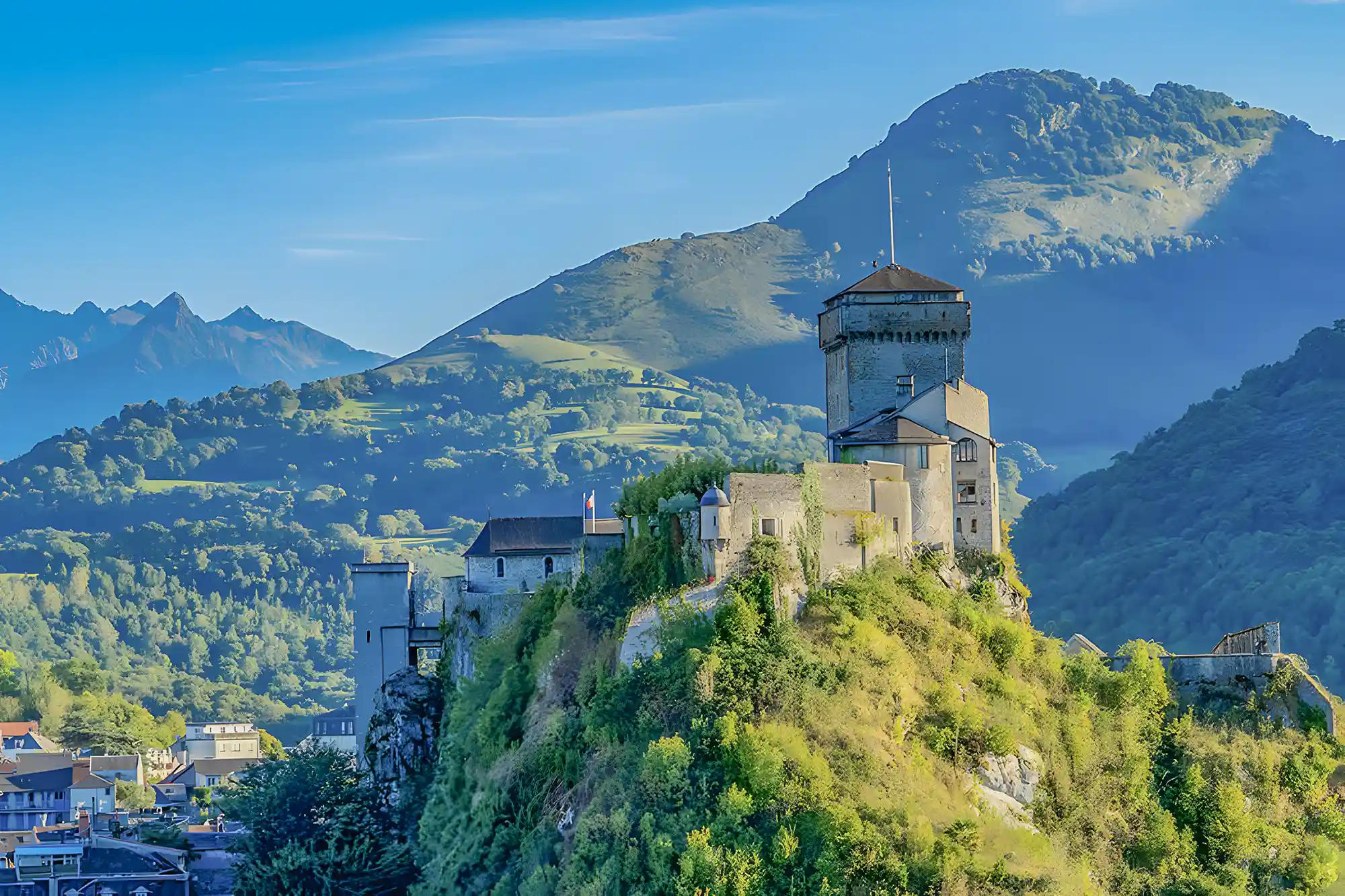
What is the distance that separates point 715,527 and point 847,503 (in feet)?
13.8

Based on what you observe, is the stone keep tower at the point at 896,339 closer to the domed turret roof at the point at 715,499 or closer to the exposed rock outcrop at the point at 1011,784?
the domed turret roof at the point at 715,499

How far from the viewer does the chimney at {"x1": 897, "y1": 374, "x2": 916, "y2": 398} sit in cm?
6369

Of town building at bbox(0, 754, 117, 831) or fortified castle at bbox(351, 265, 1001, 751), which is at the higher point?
fortified castle at bbox(351, 265, 1001, 751)

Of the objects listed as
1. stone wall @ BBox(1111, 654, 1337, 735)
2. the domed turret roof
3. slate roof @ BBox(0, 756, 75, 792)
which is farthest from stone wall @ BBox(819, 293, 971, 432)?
slate roof @ BBox(0, 756, 75, 792)

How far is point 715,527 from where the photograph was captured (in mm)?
53625

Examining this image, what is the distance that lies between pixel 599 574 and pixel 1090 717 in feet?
44.0

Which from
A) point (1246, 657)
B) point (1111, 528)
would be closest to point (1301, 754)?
point (1246, 657)

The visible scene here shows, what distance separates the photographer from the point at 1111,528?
159 meters

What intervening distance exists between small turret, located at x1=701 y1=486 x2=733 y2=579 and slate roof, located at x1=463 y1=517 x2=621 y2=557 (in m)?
12.3

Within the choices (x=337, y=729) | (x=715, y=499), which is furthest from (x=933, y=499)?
(x=337, y=729)

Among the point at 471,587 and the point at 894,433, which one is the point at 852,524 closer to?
the point at 894,433

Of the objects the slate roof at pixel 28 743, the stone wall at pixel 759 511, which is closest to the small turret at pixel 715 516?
the stone wall at pixel 759 511

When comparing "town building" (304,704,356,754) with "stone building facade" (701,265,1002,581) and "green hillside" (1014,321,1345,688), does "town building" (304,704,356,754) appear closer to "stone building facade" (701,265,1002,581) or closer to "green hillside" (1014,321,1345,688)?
"green hillside" (1014,321,1345,688)

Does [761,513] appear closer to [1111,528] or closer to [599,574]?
[599,574]
